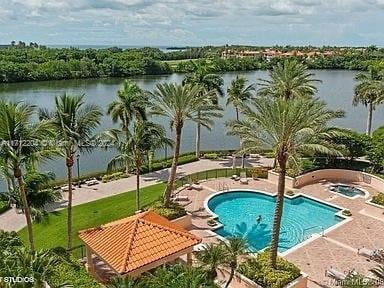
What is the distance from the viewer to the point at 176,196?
2752cm

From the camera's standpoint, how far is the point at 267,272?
17.2m

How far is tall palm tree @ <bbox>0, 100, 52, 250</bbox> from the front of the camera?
50.8ft

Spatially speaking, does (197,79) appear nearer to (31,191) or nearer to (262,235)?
(262,235)

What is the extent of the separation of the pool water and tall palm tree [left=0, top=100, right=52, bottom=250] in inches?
829

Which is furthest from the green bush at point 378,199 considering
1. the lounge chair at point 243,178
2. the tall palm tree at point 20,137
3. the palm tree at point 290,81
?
the tall palm tree at point 20,137

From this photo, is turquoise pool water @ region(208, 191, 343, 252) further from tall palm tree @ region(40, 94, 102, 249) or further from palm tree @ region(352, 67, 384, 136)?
palm tree @ region(352, 67, 384, 136)

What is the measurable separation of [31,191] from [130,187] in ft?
41.1

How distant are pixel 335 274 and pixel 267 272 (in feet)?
10.4

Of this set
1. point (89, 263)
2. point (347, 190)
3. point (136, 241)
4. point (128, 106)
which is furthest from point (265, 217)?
point (128, 106)

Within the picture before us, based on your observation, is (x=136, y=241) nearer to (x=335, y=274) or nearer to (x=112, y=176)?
(x=335, y=274)

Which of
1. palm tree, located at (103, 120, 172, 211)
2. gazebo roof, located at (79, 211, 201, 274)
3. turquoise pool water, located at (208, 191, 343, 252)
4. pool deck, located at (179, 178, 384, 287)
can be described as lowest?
turquoise pool water, located at (208, 191, 343, 252)

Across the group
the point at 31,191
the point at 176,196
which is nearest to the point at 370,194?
the point at 176,196

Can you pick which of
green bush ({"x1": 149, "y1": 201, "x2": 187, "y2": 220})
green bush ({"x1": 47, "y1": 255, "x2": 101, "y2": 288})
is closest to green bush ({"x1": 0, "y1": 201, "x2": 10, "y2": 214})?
green bush ({"x1": 149, "y1": 201, "x2": 187, "y2": 220})

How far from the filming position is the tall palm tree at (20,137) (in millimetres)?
15477
